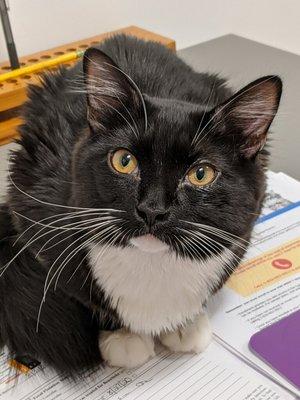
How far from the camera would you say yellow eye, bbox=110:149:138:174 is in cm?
73

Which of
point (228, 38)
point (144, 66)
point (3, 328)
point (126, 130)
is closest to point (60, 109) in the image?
point (144, 66)

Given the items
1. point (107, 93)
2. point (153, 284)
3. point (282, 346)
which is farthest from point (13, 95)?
point (282, 346)

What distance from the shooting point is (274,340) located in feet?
2.83

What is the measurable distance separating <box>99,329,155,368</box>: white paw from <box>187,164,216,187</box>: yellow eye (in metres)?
0.29

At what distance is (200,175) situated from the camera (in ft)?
2.35

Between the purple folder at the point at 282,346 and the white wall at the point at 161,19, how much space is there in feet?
3.41

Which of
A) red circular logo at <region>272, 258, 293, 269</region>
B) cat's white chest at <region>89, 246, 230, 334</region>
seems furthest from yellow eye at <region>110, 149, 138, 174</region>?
red circular logo at <region>272, 258, 293, 269</region>

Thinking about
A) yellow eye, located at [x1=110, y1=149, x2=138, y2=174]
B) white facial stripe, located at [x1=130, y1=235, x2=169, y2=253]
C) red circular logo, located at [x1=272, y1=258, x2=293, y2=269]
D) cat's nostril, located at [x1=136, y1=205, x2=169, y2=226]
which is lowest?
red circular logo, located at [x1=272, y1=258, x2=293, y2=269]

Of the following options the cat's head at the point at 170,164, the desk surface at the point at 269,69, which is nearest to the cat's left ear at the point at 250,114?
the cat's head at the point at 170,164

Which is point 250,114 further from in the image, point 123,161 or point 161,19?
Answer: point 161,19

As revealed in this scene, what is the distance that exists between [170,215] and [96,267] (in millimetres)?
174

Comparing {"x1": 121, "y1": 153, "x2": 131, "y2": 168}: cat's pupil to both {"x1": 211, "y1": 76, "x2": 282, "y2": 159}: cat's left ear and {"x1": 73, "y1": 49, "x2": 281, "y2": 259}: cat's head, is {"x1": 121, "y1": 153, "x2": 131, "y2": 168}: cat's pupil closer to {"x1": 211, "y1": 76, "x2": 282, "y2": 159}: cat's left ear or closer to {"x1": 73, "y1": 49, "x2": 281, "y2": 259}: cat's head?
{"x1": 73, "y1": 49, "x2": 281, "y2": 259}: cat's head

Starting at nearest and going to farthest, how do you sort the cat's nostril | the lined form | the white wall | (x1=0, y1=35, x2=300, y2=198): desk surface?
the cat's nostril, the lined form, (x1=0, y1=35, x2=300, y2=198): desk surface, the white wall

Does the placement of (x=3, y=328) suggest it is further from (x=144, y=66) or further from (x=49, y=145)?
(x=144, y=66)
